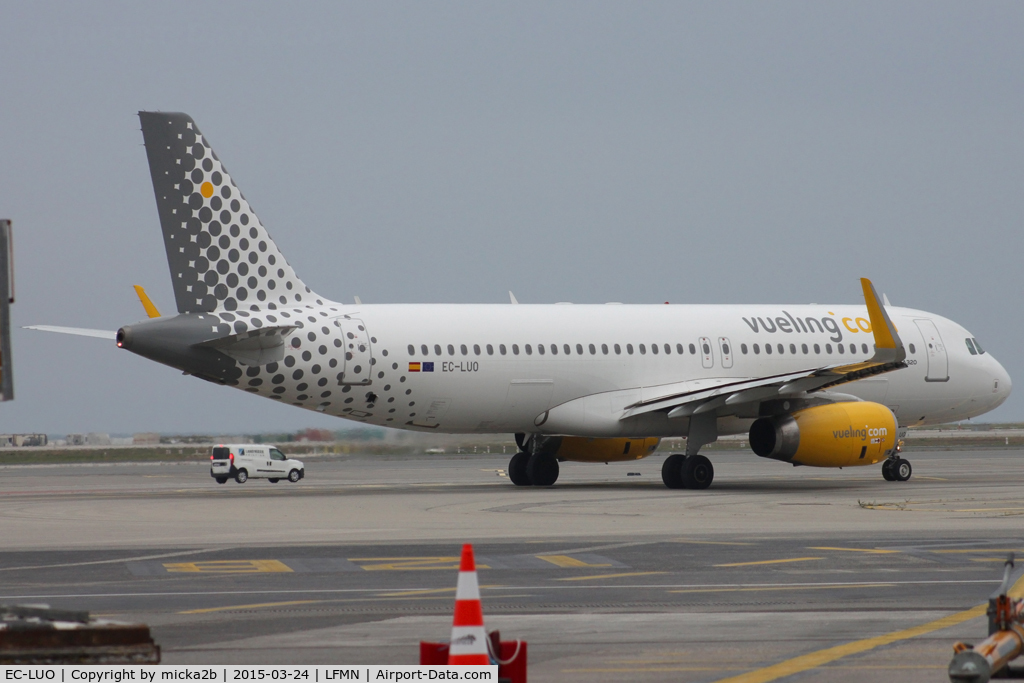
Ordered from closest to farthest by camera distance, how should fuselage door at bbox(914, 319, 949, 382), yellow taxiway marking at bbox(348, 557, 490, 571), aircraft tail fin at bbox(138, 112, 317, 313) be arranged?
yellow taxiway marking at bbox(348, 557, 490, 571) < aircraft tail fin at bbox(138, 112, 317, 313) < fuselage door at bbox(914, 319, 949, 382)

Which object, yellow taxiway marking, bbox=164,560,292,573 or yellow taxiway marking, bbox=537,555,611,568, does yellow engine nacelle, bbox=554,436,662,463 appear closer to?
yellow taxiway marking, bbox=537,555,611,568

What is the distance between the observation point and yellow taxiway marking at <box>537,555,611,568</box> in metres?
16.8

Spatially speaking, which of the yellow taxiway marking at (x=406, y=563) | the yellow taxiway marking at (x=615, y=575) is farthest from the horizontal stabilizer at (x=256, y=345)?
the yellow taxiway marking at (x=615, y=575)

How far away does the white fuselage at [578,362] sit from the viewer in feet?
98.7

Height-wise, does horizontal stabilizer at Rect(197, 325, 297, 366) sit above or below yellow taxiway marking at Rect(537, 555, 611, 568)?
above

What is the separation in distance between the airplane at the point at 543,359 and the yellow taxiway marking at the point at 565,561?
42.1 ft

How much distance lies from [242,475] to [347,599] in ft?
102

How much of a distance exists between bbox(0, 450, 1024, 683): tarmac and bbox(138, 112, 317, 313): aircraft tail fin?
4632 millimetres

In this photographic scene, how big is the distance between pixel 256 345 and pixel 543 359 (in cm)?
741

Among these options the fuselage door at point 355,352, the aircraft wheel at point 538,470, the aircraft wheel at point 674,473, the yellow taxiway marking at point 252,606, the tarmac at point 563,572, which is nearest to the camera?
the tarmac at point 563,572

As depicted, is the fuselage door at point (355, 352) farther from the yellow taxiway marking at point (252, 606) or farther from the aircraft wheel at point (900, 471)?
the yellow taxiway marking at point (252, 606)

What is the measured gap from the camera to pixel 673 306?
35.8 m

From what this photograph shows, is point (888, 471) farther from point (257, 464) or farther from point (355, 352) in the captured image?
point (257, 464)

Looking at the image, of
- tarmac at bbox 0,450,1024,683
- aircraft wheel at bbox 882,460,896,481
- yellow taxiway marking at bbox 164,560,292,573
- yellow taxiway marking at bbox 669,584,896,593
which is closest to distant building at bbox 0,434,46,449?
tarmac at bbox 0,450,1024,683
